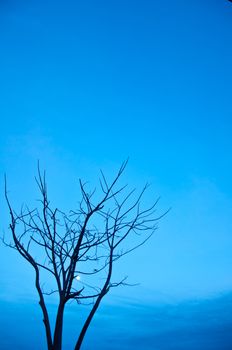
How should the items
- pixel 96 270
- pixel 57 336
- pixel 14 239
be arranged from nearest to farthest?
pixel 57 336
pixel 14 239
pixel 96 270

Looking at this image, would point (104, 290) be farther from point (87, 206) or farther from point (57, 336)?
point (87, 206)

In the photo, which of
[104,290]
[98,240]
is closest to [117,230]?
[98,240]

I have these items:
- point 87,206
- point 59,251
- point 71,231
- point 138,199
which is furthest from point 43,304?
point 138,199

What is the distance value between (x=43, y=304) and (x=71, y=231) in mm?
1162

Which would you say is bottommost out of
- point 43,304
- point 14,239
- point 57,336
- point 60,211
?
point 57,336

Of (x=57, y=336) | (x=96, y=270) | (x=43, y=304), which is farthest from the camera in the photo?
(x=96, y=270)

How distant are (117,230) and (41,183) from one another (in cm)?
136

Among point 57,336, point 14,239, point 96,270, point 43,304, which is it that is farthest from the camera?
point 96,270

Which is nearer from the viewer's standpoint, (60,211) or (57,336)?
(57,336)

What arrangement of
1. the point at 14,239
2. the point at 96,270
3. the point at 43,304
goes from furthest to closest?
the point at 96,270 → the point at 14,239 → the point at 43,304

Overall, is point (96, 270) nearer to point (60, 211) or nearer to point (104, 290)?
point (104, 290)

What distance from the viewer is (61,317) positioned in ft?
12.8

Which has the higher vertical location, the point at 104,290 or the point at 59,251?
→ the point at 59,251

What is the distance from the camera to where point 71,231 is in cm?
491
